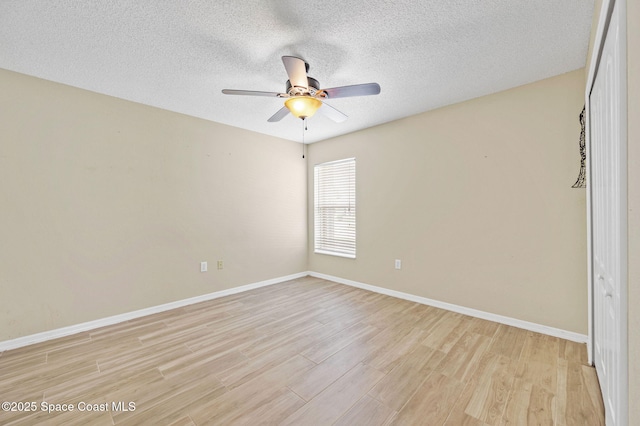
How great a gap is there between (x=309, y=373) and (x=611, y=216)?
6.62ft

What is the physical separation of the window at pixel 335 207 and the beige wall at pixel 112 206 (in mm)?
1060

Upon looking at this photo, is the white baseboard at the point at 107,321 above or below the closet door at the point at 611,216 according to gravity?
below

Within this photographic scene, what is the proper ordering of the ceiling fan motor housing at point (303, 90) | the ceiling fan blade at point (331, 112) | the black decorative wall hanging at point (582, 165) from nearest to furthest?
the ceiling fan motor housing at point (303, 90)
the black decorative wall hanging at point (582, 165)
the ceiling fan blade at point (331, 112)

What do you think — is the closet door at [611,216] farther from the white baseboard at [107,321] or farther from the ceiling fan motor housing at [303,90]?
the white baseboard at [107,321]

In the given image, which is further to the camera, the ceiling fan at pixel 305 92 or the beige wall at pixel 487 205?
the beige wall at pixel 487 205

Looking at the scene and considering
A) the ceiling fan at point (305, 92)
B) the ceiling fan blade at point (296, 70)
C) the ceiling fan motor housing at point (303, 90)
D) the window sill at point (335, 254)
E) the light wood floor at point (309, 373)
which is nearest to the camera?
the light wood floor at point (309, 373)

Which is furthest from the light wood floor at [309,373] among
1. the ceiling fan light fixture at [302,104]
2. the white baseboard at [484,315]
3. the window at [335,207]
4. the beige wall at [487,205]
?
the ceiling fan light fixture at [302,104]

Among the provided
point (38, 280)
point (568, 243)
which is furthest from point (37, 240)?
point (568, 243)

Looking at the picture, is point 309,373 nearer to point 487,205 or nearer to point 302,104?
point 302,104

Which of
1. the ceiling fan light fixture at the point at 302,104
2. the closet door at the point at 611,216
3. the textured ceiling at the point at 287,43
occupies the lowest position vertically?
the closet door at the point at 611,216

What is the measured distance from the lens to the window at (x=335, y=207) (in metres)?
4.33

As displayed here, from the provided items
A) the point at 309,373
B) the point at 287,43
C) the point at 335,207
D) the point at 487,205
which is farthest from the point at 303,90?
the point at 335,207

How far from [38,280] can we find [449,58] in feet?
13.8

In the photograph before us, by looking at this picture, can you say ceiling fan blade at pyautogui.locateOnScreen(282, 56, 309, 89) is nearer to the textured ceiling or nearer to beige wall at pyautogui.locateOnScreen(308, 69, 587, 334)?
the textured ceiling
